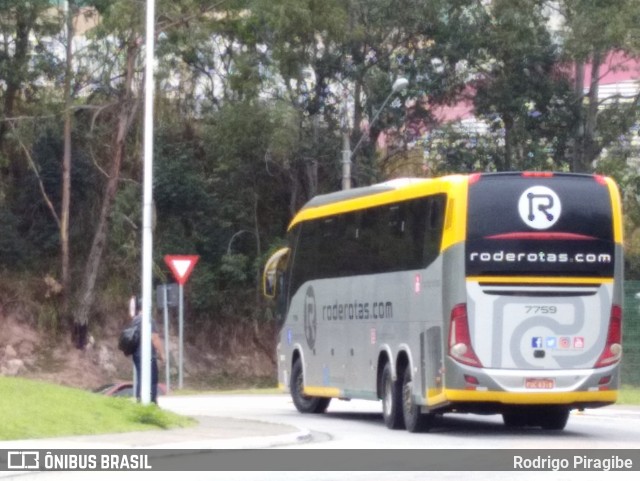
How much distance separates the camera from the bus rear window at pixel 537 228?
19.7 meters

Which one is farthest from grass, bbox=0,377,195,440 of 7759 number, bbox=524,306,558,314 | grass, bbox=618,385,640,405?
grass, bbox=618,385,640,405

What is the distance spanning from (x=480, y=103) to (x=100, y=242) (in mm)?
12715

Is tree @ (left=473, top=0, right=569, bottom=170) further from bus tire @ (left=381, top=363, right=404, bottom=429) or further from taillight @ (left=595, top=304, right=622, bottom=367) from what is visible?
taillight @ (left=595, top=304, right=622, bottom=367)

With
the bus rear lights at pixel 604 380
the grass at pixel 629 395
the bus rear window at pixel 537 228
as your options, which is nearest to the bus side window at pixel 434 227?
the bus rear window at pixel 537 228

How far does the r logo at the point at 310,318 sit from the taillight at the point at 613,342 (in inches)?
281

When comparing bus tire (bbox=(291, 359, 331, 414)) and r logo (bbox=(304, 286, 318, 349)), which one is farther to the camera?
bus tire (bbox=(291, 359, 331, 414))

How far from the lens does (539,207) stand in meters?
19.9

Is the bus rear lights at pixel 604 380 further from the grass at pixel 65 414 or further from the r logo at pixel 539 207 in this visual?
the grass at pixel 65 414

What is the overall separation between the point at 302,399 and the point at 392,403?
18.6ft

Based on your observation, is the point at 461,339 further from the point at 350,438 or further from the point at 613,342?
the point at 613,342

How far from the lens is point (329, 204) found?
25.4 meters

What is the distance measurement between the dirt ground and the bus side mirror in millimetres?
15837

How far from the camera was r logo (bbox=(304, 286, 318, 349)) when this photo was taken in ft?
85.7

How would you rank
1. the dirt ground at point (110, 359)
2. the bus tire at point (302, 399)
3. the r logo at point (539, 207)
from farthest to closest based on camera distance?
1. the dirt ground at point (110, 359)
2. the bus tire at point (302, 399)
3. the r logo at point (539, 207)
